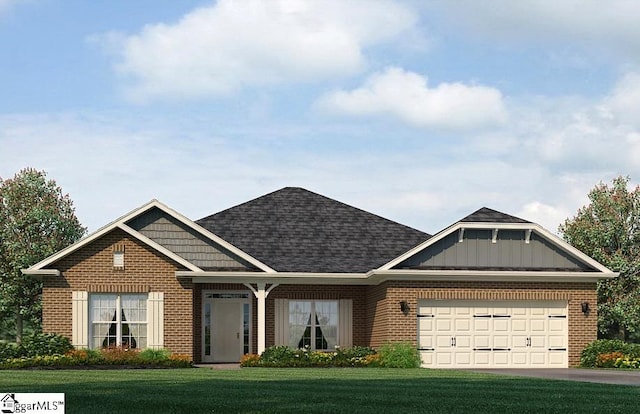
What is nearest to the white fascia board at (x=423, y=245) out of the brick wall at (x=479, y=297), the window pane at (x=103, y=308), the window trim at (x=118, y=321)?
the brick wall at (x=479, y=297)

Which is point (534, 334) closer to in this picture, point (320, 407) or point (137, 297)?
point (137, 297)

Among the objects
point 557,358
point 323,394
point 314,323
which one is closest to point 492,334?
point 557,358

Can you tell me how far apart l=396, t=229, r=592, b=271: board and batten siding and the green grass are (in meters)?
8.27

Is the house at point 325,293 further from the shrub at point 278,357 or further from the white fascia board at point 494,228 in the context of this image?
the shrub at point 278,357

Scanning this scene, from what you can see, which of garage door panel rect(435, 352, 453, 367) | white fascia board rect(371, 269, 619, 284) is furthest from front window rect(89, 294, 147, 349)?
garage door panel rect(435, 352, 453, 367)

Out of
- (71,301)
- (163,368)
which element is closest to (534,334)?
(163,368)

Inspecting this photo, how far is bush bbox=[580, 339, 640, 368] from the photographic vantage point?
102 ft

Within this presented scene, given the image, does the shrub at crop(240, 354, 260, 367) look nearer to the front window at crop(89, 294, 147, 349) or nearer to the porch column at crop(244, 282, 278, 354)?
the porch column at crop(244, 282, 278, 354)

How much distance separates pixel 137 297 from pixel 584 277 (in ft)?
45.4

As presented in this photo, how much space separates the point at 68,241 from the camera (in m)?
46.1

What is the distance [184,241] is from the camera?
32656mm

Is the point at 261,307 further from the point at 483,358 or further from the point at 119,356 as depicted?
the point at 483,358

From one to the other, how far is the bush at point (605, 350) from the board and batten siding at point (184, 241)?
1079 centimetres

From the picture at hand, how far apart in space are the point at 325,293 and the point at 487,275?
5723 mm
